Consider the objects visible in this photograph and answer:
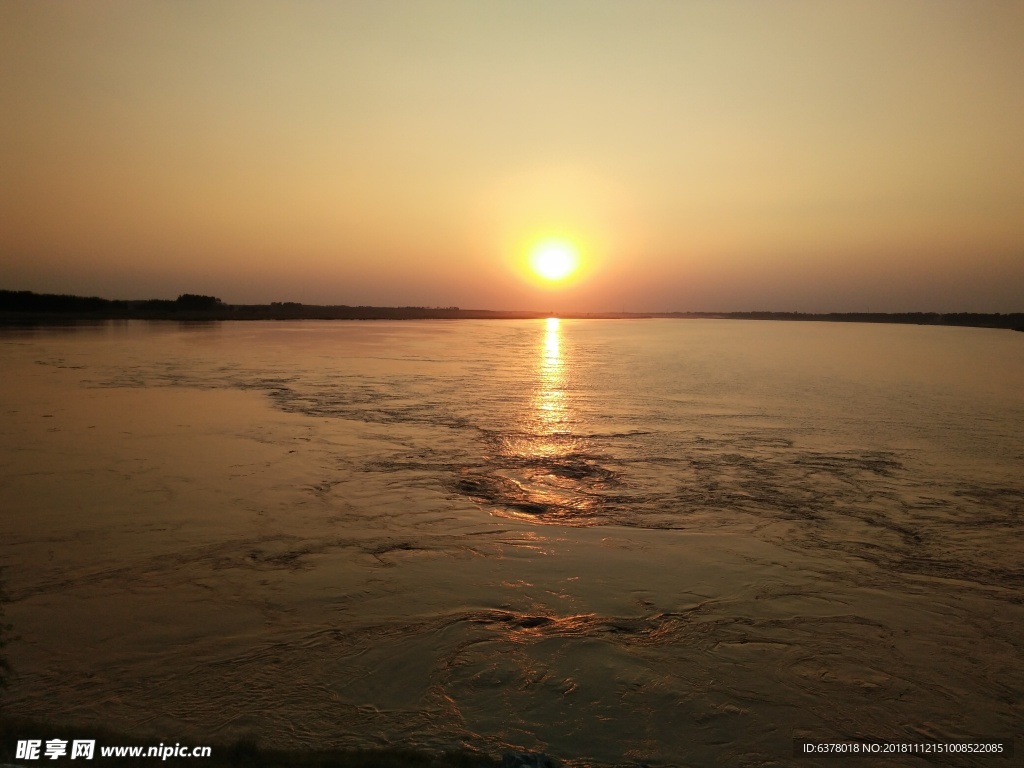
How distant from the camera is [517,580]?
6797mm

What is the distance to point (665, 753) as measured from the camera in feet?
13.9

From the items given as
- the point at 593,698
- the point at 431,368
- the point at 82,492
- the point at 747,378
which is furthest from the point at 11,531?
the point at 747,378

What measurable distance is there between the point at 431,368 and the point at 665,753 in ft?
82.9

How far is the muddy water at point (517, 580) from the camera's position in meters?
4.59

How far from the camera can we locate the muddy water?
15.0 feet

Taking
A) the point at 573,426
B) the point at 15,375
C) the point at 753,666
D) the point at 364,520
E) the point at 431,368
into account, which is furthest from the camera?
the point at 431,368

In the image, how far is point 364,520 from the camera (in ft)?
28.2

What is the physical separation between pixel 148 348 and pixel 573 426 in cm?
2859

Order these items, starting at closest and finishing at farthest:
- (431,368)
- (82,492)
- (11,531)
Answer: (11,531)
(82,492)
(431,368)

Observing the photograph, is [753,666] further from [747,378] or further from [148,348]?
[148,348]

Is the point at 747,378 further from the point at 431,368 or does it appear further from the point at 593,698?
the point at 593,698

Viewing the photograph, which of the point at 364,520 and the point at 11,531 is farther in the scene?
the point at 364,520

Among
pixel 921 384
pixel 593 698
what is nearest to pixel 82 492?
pixel 593 698

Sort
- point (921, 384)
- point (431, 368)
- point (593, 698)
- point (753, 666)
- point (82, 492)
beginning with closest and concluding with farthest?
1. point (593, 698)
2. point (753, 666)
3. point (82, 492)
4. point (921, 384)
5. point (431, 368)
